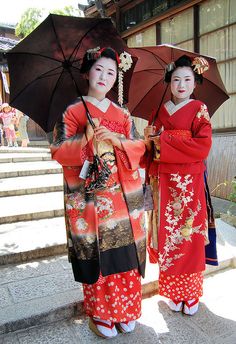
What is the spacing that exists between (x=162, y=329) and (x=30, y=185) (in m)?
4.34

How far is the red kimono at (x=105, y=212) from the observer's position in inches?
95.7

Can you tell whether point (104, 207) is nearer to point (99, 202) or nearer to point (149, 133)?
point (99, 202)

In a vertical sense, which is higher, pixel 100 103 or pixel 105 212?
pixel 100 103

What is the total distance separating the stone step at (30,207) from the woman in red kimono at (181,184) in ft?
8.33

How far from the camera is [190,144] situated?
8.75 feet

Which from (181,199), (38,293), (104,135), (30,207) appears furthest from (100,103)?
(30,207)

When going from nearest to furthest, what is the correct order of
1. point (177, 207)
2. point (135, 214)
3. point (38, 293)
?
point (135, 214) < point (177, 207) < point (38, 293)

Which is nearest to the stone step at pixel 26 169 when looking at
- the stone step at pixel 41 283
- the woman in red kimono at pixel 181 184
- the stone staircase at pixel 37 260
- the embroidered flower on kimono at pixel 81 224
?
the stone staircase at pixel 37 260

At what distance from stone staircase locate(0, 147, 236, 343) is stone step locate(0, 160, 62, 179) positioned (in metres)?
0.56

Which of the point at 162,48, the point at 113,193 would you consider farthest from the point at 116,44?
the point at 113,193

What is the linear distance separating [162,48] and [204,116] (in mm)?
782

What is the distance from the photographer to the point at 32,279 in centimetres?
340

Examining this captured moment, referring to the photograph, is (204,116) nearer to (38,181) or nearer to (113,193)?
(113,193)

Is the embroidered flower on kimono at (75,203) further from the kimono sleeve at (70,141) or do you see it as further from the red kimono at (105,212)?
the kimono sleeve at (70,141)
